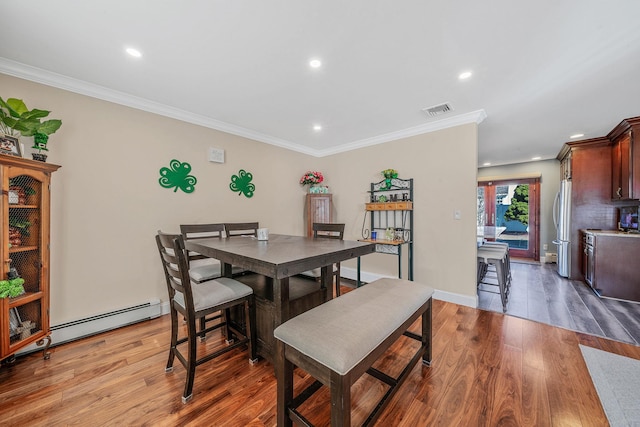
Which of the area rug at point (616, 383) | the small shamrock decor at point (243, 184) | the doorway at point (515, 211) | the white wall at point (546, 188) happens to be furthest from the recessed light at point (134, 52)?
the white wall at point (546, 188)

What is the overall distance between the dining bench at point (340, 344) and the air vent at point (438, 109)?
7.71ft

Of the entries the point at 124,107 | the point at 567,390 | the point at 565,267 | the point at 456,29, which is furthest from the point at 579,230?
the point at 124,107

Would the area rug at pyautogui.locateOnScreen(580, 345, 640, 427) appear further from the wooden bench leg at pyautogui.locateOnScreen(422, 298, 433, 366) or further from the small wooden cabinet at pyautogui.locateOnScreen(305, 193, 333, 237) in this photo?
the small wooden cabinet at pyautogui.locateOnScreen(305, 193, 333, 237)

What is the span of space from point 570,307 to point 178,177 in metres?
5.35

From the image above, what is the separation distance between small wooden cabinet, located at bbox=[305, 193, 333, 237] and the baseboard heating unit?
2.51m

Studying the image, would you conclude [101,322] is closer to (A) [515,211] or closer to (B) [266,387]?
(B) [266,387]

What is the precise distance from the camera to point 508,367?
1873 millimetres

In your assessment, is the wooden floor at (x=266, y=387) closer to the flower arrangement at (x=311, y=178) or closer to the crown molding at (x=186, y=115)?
the crown molding at (x=186, y=115)

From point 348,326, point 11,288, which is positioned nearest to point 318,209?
point 348,326

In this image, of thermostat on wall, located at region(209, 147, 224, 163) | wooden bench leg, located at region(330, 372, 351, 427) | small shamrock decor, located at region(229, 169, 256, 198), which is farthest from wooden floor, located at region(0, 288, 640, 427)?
thermostat on wall, located at region(209, 147, 224, 163)

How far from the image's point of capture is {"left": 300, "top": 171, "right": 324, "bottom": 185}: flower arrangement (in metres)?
4.43

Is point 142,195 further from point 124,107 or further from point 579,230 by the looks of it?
point 579,230

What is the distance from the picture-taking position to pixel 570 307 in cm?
307

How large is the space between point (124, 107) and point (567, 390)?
469 cm
